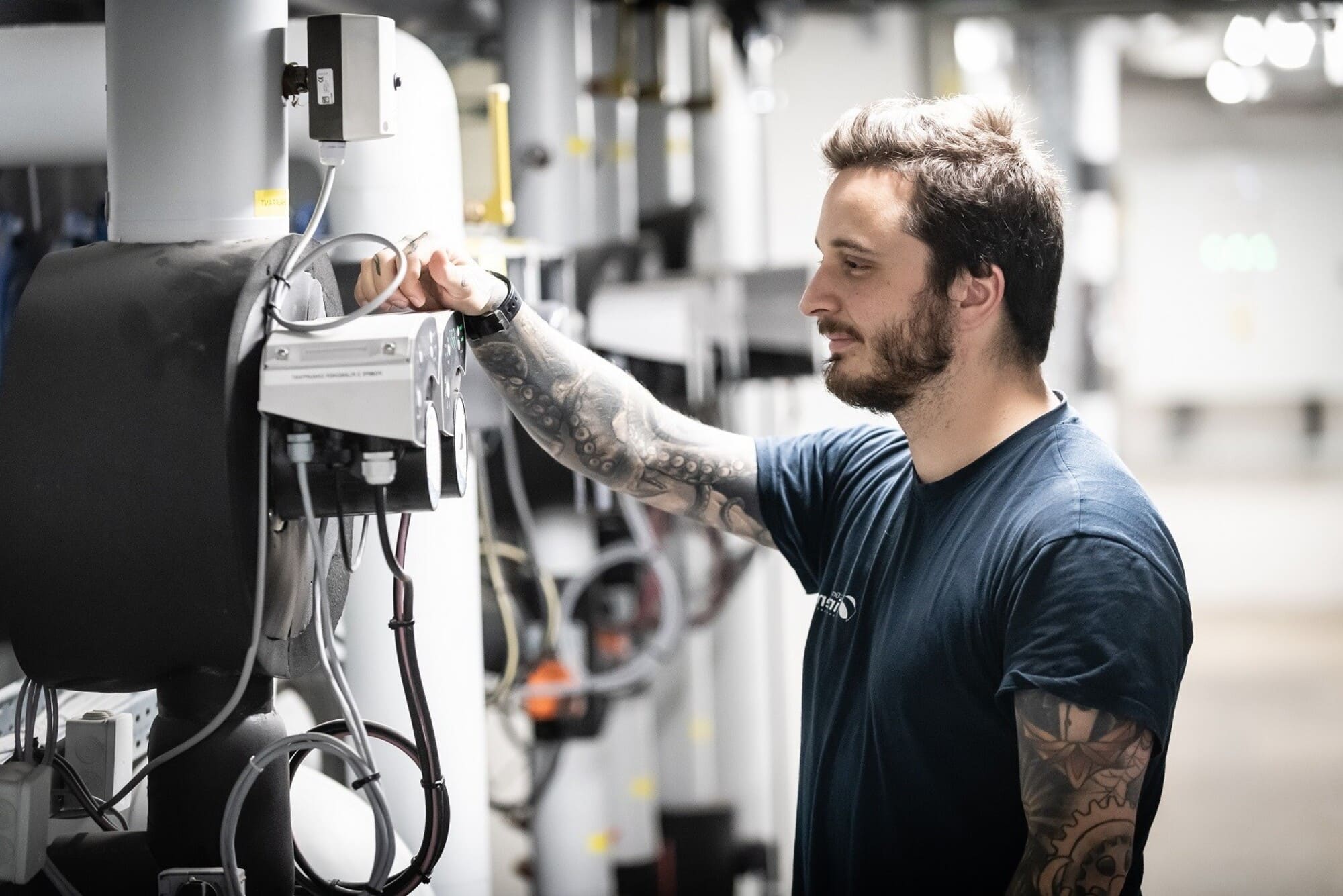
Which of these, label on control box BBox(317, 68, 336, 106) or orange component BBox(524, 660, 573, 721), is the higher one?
label on control box BBox(317, 68, 336, 106)

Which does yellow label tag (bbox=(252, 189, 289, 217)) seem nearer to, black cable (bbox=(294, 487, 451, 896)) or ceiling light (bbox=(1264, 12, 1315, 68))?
black cable (bbox=(294, 487, 451, 896))

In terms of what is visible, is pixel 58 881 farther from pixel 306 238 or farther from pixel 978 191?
pixel 978 191

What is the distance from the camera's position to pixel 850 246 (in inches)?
42.4

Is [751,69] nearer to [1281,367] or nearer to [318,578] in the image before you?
[318,578]

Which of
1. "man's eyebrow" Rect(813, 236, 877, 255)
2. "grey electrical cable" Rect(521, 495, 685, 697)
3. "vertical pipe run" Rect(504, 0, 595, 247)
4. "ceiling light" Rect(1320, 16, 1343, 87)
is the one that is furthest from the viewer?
"ceiling light" Rect(1320, 16, 1343, 87)

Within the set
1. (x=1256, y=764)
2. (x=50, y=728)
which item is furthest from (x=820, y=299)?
(x=1256, y=764)

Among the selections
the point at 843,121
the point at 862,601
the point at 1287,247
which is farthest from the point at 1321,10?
the point at 862,601

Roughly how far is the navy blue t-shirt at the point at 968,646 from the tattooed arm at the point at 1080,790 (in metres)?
0.02

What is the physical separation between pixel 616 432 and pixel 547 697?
159cm

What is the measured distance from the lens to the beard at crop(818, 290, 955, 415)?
3.48 feet

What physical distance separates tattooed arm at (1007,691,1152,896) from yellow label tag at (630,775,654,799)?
1.97 metres

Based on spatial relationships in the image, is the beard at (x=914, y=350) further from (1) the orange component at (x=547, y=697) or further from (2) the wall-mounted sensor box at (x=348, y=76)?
(1) the orange component at (x=547, y=697)

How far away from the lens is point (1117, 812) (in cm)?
86

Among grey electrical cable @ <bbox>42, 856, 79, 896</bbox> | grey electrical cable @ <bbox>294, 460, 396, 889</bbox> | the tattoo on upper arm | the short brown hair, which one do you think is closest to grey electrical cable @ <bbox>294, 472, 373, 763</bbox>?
grey electrical cable @ <bbox>294, 460, 396, 889</bbox>
